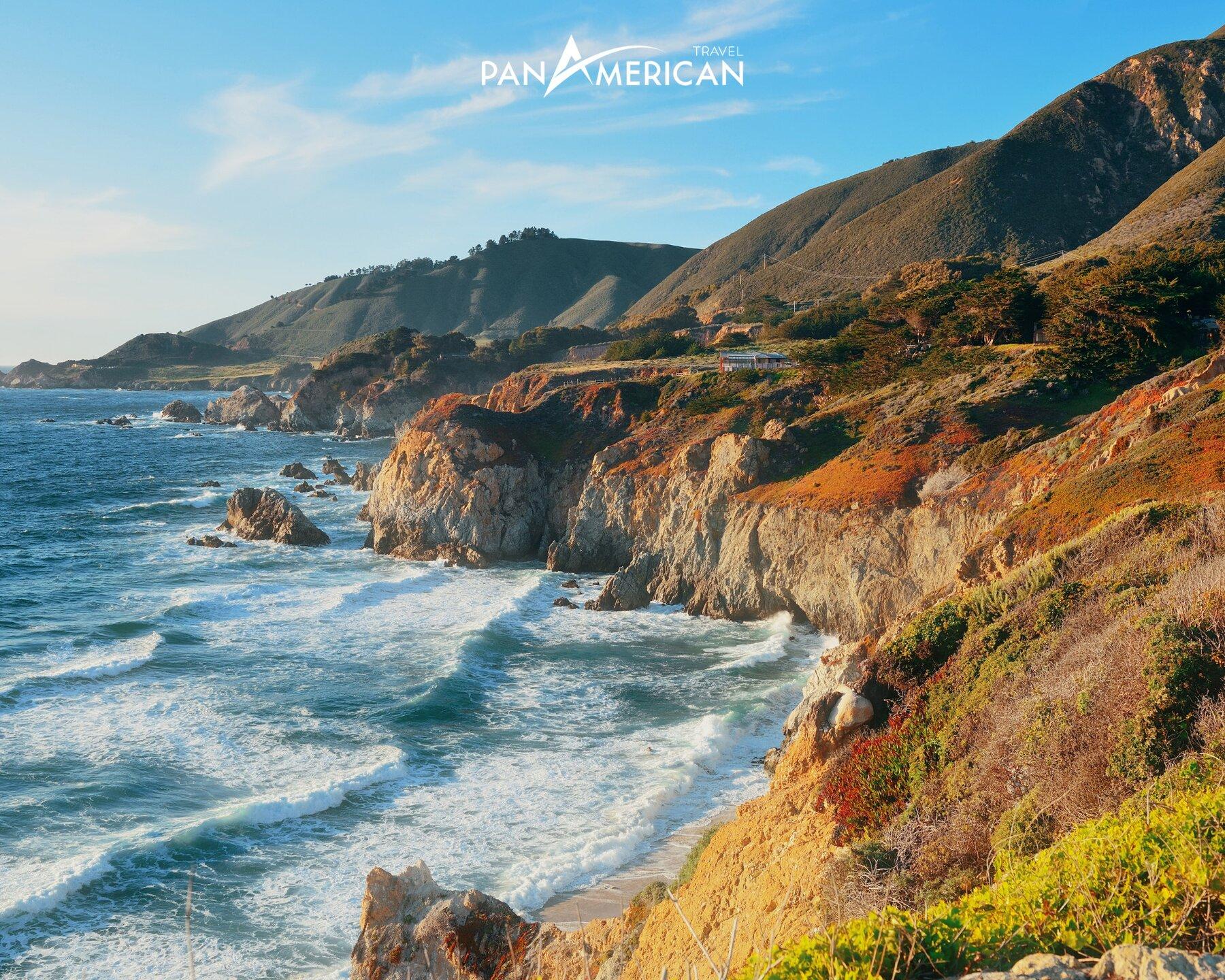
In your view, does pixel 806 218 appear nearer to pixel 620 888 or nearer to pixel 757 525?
pixel 757 525

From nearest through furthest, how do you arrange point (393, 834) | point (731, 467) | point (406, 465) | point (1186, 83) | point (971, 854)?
point (971, 854) → point (393, 834) → point (731, 467) → point (406, 465) → point (1186, 83)

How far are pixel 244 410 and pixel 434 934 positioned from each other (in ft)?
371

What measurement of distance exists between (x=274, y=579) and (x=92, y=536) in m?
16.3

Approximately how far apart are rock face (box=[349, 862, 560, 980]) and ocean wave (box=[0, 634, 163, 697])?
19.5 metres

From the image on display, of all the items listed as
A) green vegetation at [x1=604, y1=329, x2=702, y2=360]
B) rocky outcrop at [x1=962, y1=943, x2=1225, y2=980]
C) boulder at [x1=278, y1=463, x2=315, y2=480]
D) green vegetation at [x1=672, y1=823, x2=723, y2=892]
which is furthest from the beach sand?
boulder at [x1=278, y1=463, x2=315, y2=480]

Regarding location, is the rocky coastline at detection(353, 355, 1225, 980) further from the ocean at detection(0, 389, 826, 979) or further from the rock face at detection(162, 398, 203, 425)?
the rock face at detection(162, 398, 203, 425)

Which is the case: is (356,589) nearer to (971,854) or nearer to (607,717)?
(607,717)

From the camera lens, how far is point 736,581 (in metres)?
31.8

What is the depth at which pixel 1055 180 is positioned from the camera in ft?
313

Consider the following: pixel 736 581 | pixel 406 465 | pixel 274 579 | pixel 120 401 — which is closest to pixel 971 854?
pixel 736 581

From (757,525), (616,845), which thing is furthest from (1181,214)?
(616,845)

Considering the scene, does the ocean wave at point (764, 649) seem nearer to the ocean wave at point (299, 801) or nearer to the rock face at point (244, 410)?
the ocean wave at point (299, 801)

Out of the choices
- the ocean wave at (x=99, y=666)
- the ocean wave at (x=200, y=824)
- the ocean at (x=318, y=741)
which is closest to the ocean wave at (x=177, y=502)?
the ocean at (x=318, y=741)

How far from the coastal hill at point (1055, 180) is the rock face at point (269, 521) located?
6747cm
